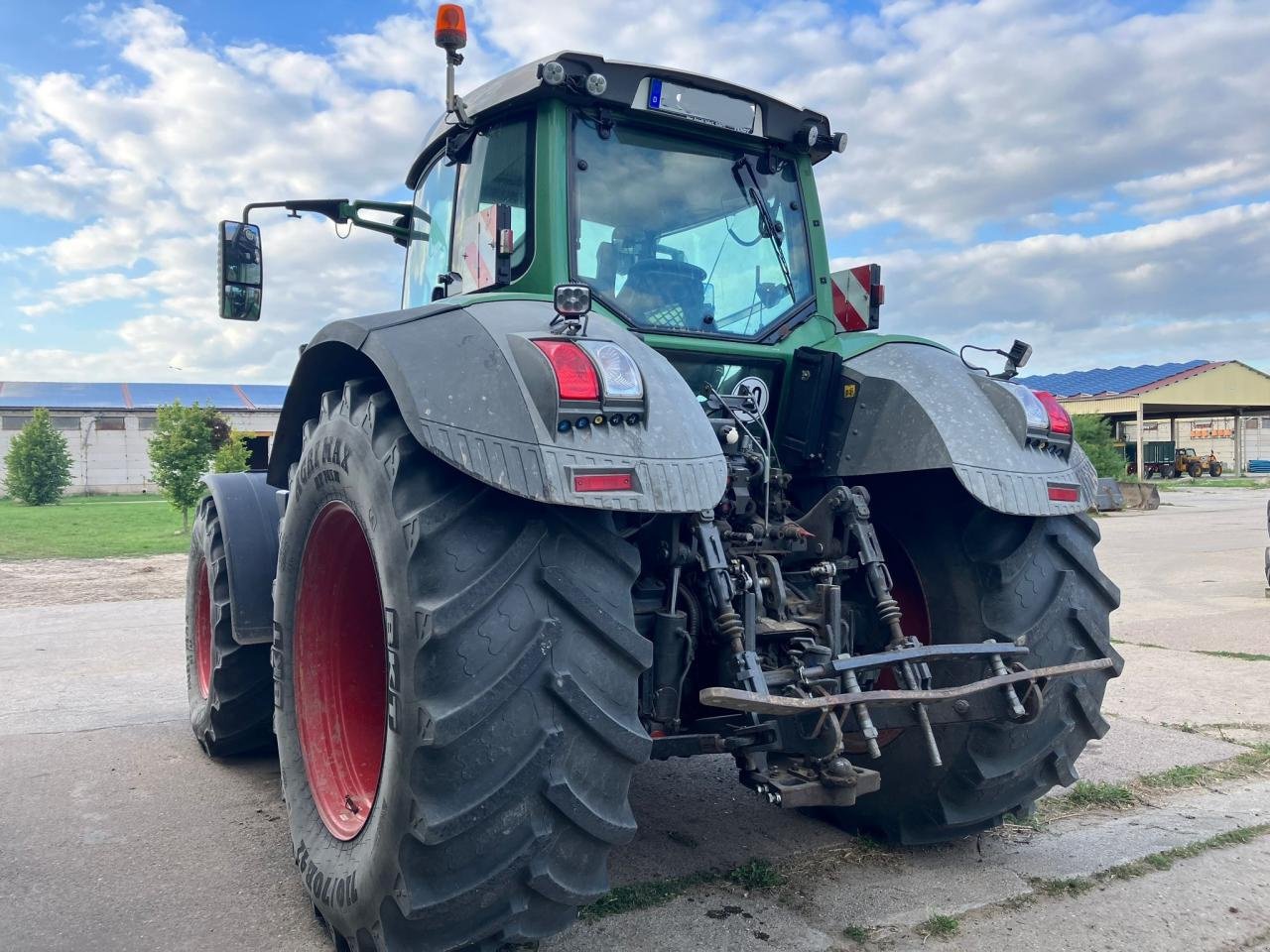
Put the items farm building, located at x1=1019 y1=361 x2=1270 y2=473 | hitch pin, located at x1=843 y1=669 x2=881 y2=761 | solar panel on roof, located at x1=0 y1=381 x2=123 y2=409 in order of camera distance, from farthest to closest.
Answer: solar panel on roof, located at x1=0 y1=381 x2=123 y2=409, farm building, located at x1=1019 y1=361 x2=1270 y2=473, hitch pin, located at x1=843 y1=669 x2=881 y2=761

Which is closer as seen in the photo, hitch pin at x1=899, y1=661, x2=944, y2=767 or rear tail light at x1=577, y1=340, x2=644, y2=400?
rear tail light at x1=577, y1=340, x2=644, y2=400

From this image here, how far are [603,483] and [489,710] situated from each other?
58 centimetres

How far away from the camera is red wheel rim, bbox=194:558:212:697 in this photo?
5317mm

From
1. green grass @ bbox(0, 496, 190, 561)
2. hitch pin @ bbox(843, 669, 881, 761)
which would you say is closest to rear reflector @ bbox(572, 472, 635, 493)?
hitch pin @ bbox(843, 669, 881, 761)

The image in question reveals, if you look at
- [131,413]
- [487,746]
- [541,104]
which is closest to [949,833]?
[487,746]

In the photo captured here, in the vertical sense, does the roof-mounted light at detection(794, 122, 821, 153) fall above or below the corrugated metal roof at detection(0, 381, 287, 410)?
below

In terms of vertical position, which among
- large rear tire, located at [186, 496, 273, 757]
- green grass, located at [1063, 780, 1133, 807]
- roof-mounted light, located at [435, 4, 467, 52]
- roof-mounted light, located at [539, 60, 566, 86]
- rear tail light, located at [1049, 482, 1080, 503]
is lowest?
green grass, located at [1063, 780, 1133, 807]

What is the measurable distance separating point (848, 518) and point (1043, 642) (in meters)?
0.77

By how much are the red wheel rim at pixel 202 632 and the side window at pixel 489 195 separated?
254 centimetres

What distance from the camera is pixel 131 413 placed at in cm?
4838

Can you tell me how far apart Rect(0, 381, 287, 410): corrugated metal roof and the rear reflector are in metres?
48.1

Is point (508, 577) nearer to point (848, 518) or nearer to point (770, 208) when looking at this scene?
point (848, 518)

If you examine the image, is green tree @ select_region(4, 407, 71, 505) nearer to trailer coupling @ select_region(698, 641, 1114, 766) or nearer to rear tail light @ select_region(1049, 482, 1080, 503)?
trailer coupling @ select_region(698, 641, 1114, 766)

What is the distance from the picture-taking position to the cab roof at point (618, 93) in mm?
3393
